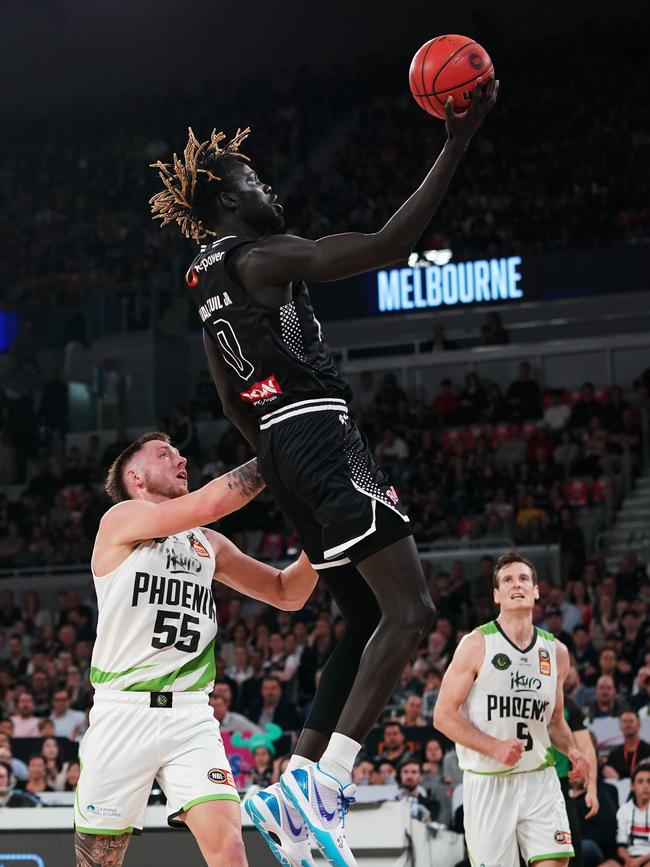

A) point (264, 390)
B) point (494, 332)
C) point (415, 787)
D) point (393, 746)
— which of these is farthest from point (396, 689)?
point (494, 332)

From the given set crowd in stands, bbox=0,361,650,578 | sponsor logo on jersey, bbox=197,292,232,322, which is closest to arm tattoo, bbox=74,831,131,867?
sponsor logo on jersey, bbox=197,292,232,322

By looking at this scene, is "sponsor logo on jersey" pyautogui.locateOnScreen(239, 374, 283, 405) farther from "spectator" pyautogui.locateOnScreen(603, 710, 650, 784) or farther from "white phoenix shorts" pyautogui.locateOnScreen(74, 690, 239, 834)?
"spectator" pyautogui.locateOnScreen(603, 710, 650, 784)

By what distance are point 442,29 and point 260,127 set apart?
429 cm

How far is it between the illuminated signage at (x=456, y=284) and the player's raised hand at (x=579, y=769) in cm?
1360

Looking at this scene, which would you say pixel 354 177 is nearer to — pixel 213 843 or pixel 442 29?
pixel 442 29

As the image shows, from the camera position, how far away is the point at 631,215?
20.6 m

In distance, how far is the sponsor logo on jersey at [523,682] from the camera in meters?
7.20

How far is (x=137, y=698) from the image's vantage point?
16.9 ft

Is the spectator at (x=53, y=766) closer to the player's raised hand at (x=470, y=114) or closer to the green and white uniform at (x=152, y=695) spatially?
the green and white uniform at (x=152, y=695)

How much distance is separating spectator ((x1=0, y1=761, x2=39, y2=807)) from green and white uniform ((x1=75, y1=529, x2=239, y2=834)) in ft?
16.8

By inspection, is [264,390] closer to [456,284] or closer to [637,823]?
[637,823]

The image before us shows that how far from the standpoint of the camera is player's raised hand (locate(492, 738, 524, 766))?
674 centimetres

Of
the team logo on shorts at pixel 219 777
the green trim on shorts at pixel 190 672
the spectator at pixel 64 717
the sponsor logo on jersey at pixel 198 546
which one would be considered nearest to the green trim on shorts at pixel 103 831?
the team logo on shorts at pixel 219 777

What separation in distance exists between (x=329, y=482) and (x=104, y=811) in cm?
182
